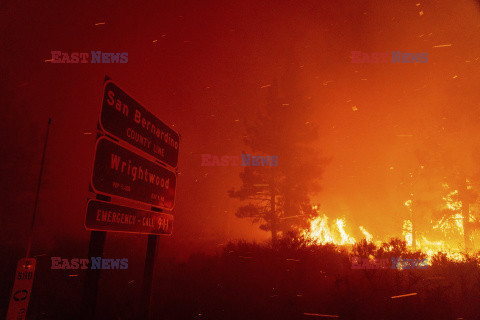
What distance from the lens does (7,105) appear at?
21.8 metres

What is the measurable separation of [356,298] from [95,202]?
802cm

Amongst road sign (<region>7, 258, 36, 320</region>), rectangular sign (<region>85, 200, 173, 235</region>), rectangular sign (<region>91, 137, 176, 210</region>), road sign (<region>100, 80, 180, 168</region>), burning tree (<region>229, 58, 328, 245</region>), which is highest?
burning tree (<region>229, 58, 328, 245</region>)

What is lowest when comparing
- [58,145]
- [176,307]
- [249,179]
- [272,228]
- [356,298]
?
[176,307]

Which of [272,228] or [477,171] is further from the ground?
[477,171]

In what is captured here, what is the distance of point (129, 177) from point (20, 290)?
3.29m

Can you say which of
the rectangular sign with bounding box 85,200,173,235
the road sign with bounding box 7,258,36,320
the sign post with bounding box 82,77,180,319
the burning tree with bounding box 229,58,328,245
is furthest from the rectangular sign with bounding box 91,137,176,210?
the burning tree with bounding box 229,58,328,245

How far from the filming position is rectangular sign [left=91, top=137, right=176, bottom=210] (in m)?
3.68

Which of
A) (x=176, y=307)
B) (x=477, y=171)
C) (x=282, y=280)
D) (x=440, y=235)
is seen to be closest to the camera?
(x=176, y=307)

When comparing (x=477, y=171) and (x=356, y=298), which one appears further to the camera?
(x=477, y=171)

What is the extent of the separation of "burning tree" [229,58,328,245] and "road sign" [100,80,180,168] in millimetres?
20779

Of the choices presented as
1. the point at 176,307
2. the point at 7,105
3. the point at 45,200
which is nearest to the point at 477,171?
the point at 176,307

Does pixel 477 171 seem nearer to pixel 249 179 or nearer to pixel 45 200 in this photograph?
pixel 249 179

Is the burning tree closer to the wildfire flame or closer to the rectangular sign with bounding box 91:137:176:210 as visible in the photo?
the wildfire flame

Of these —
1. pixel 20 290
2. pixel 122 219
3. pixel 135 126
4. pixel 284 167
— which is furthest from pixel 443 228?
pixel 20 290
